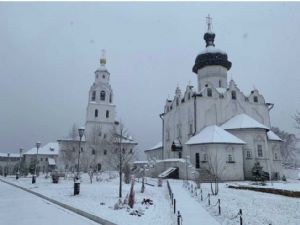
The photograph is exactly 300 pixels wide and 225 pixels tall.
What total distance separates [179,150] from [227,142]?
9745 mm

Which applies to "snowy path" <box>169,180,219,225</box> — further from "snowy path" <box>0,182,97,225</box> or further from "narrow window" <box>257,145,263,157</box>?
"narrow window" <box>257,145,263,157</box>

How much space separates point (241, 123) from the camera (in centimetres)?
3781

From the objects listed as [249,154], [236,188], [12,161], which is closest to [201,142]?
[249,154]

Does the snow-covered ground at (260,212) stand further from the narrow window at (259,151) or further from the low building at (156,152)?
the low building at (156,152)

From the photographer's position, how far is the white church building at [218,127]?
3375 cm

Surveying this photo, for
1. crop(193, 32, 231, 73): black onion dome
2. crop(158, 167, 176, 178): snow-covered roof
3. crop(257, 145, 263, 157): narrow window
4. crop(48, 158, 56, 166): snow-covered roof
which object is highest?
crop(193, 32, 231, 73): black onion dome

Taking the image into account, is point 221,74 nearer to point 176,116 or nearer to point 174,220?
point 176,116

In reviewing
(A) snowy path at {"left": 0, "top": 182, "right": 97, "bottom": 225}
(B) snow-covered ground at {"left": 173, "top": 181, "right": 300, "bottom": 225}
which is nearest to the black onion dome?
(B) snow-covered ground at {"left": 173, "top": 181, "right": 300, "bottom": 225}

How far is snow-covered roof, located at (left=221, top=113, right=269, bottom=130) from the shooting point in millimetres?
37031

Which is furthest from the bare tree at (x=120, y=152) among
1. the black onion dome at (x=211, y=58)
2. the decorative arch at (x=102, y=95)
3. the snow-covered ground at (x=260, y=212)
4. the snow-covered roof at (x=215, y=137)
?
the decorative arch at (x=102, y=95)

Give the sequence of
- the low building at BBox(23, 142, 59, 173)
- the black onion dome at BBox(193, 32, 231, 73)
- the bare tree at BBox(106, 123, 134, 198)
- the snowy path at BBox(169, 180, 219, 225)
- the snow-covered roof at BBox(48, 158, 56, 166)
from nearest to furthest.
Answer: the snowy path at BBox(169, 180, 219, 225) < the bare tree at BBox(106, 123, 134, 198) < the black onion dome at BBox(193, 32, 231, 73) < the snow-covered roof at BBox(48, 158, 56, 166) < the low building at BBox(23, 142, 59, 173)

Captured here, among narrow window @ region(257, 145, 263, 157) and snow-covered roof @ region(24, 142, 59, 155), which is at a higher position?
snow-covered roof @ region(24, 142, 59, 155)

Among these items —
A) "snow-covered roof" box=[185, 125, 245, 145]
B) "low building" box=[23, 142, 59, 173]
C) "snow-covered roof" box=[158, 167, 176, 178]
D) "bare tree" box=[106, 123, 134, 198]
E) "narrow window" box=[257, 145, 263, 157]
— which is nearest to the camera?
"bare tree" box=[106, 123, 134, 198]

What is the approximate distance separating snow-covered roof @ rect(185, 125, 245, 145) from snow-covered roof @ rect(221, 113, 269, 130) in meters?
3.03
